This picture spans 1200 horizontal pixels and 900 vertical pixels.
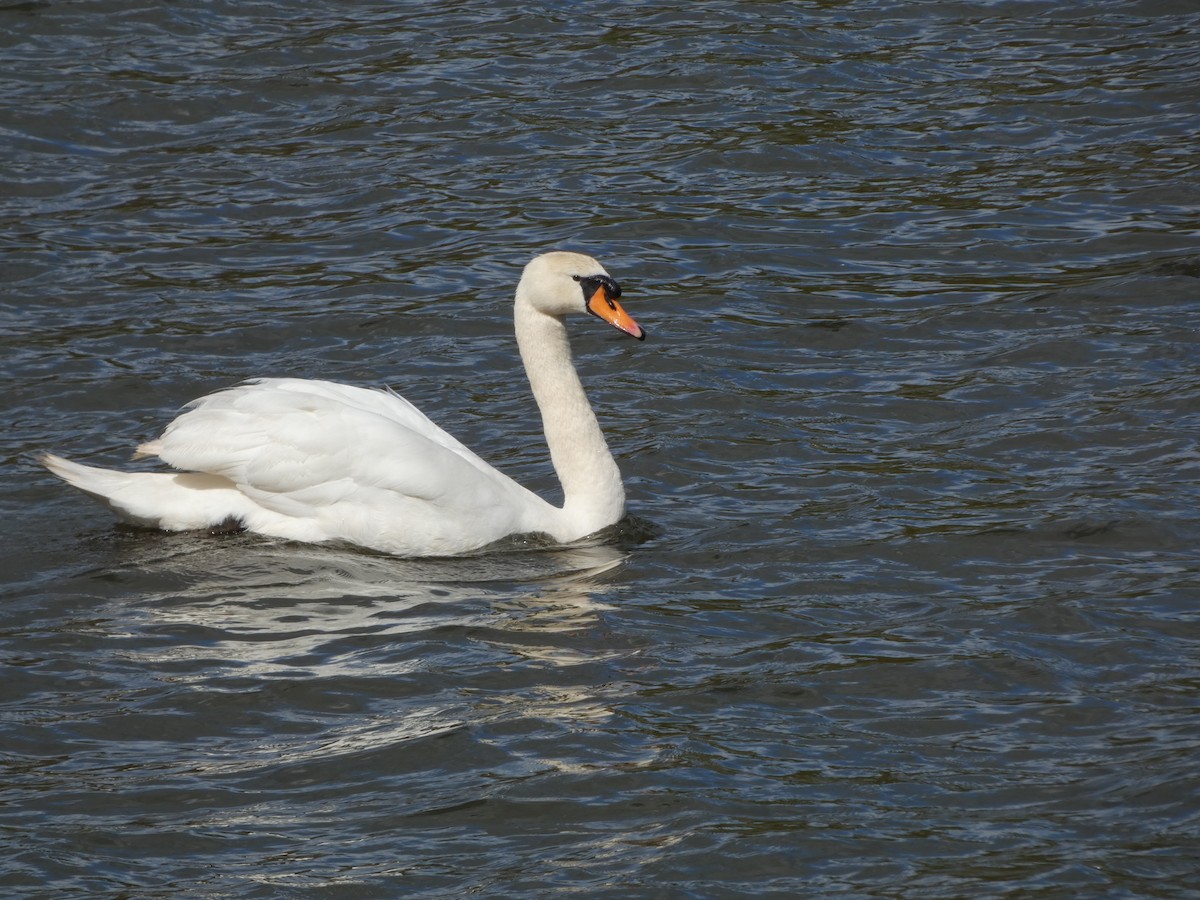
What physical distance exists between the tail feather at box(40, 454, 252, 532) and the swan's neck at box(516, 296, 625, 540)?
147 centimetres

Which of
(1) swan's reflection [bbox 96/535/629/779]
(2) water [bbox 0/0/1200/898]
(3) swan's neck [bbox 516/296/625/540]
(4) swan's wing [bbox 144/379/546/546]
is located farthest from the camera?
(3) swan's neck [bbox 516/296/625/540]

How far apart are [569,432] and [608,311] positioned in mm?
605

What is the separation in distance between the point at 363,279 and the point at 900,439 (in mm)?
3879

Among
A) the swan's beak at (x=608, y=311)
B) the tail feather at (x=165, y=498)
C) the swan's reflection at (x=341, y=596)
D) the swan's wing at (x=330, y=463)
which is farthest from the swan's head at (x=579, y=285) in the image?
the tail feather at (x=165, y=498)

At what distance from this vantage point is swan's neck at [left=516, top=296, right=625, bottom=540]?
862 centimetres

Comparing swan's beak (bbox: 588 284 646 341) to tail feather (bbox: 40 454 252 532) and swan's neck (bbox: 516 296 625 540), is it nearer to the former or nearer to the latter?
swan's neck (bbox: 516 296 625 540)

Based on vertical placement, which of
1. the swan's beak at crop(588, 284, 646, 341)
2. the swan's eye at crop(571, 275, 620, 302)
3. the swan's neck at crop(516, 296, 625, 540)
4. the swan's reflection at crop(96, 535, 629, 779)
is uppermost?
the swan's eye at crop(571, 275, 620, 302)

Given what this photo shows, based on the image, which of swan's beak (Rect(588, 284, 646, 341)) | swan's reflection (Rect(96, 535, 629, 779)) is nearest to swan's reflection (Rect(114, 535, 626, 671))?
swan's reflection (Rect(96, 535, 629, 779))

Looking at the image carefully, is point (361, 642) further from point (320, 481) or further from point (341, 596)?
point (320, 481)

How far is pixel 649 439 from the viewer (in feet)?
31.9

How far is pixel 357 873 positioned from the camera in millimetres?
5508

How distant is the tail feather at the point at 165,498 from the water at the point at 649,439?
11cm

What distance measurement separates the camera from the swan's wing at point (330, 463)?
8188 mm

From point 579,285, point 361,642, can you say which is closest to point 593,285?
point 579,285
